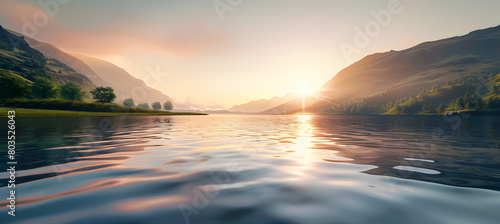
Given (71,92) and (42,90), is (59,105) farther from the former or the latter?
(71,92)

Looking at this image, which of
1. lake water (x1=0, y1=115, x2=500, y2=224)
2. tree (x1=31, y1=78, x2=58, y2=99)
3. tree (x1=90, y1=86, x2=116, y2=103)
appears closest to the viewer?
lake water (x1=0, y1=115, x2=500, y2=224)

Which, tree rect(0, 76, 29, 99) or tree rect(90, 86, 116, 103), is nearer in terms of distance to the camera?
tree rect(0, 76, 29, 99)

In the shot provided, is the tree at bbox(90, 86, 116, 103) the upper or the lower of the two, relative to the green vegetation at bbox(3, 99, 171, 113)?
upper

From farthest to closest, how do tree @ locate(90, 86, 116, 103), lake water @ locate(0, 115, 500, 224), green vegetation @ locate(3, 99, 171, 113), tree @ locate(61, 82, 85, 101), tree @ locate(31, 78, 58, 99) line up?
tree @ locate(61, 82, 85, 101) → tree @ locate(90, 86, 116, 103) → tree @ locate(31, 78, 58, 99) → green vegetation @ locate(3, 99, 171, 113) → lake water @ locate(0, 115, 500, 224)

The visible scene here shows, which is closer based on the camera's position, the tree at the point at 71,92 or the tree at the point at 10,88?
the tree at the point at 10,88

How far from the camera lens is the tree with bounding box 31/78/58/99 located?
13188cm

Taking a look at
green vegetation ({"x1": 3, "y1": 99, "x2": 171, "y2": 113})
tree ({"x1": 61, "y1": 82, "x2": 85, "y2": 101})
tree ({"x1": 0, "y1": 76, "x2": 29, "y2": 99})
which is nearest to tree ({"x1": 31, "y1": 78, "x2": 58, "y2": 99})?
tree ({"x1": 61, "y1": 82, "x2": 85, "y2": 101})

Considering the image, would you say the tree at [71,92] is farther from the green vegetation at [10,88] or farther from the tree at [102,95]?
the green vegetation at [10,88]

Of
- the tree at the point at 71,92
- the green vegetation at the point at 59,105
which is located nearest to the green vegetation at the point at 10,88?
the green vegetation at the point at 59,105

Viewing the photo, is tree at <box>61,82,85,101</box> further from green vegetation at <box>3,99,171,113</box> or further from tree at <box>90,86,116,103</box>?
green vegetation at <box>3,99,171,113</box>

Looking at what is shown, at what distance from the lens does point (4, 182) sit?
723 cm

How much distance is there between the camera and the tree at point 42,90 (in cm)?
13188

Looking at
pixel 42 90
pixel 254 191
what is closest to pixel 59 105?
pixel 42 90

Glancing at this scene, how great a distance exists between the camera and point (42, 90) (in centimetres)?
13262
